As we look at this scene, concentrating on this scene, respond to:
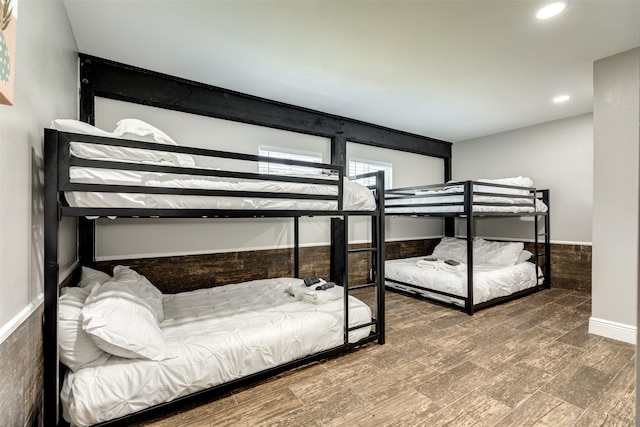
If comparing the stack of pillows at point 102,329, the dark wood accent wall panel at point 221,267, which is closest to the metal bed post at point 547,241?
the dark wood accent wall panel at point 221,267

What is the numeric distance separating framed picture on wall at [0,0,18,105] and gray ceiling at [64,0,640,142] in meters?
1.24

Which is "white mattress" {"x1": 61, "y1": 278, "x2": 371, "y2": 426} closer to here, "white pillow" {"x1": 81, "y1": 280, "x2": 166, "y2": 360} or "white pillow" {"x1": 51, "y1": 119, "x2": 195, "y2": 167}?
"white pillow" {"x1": 81, "y1": 280, "x2": 166, "y2": 360}

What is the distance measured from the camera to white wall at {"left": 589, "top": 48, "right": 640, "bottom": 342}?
93.7 inches

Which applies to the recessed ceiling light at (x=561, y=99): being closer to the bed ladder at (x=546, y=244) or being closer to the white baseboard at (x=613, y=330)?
the bed ladder at (x=546, y=244)

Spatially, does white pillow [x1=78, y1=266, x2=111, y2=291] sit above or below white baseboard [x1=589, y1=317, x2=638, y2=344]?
above

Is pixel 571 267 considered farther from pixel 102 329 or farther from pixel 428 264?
pixel 102 329

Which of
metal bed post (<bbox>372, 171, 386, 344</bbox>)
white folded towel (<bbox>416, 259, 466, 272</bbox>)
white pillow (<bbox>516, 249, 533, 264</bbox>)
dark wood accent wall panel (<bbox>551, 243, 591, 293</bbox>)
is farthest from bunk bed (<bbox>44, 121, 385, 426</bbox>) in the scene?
dark wood accent wall panel (<bbox>551, 243, 591, 293</bbox>)

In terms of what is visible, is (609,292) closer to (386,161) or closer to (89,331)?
(386,161)

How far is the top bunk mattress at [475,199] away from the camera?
11.0ft

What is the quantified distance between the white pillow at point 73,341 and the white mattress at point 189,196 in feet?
1.84

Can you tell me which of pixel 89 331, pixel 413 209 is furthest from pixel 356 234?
pixel 89 331

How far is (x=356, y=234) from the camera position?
4238mm

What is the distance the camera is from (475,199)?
334 cm

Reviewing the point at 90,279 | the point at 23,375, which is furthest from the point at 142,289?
the point at 23,375
